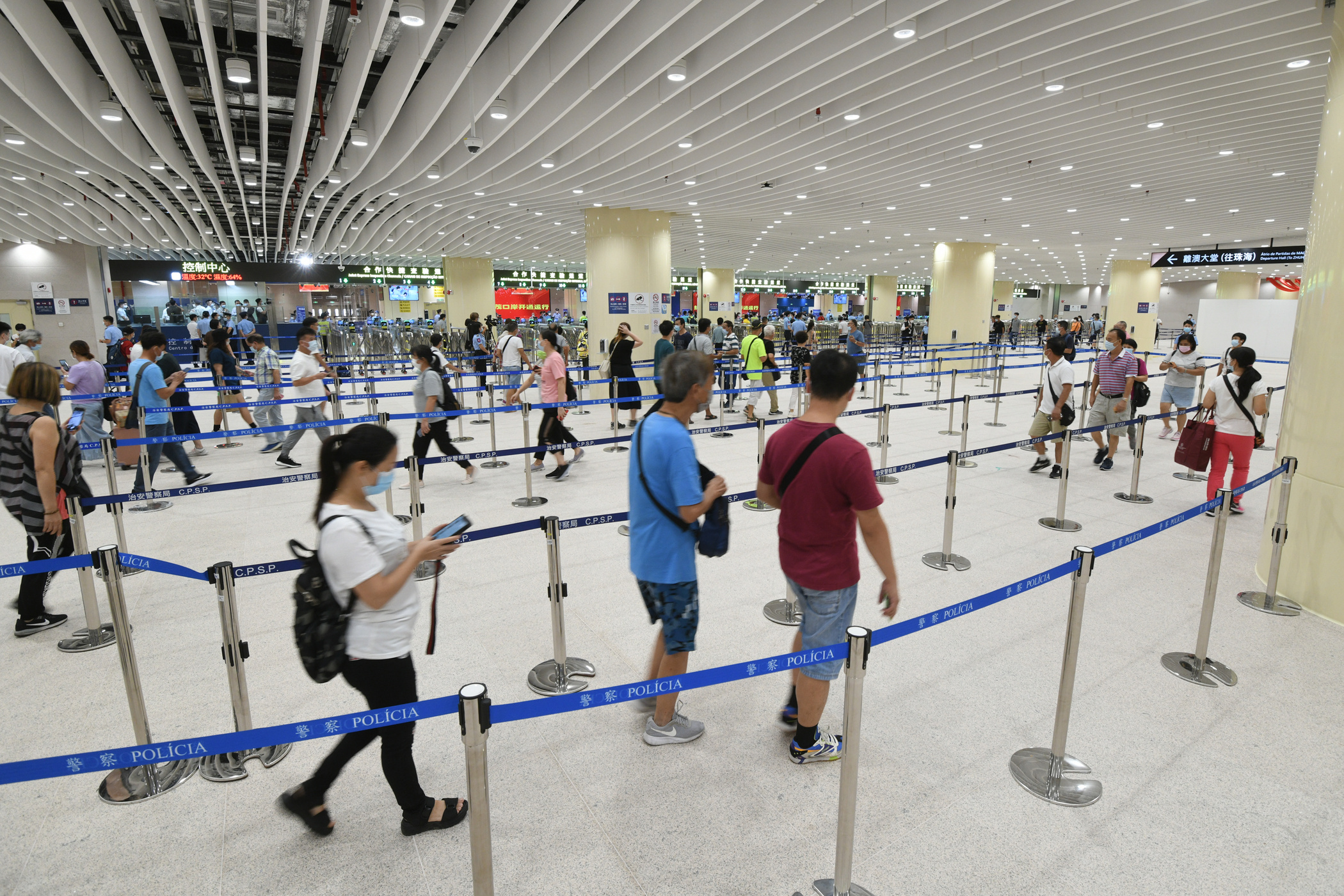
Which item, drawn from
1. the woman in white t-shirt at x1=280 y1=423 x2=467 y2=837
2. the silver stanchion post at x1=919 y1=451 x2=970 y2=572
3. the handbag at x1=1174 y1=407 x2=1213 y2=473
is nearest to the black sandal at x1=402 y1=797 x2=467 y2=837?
the woman in white t-shirt at x1=280 y1=423 x2=467 y2=837

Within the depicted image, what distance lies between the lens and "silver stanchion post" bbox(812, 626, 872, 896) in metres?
2.34

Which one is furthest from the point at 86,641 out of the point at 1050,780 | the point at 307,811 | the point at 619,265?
the point at 619,265

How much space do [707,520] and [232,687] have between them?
2.34 meters

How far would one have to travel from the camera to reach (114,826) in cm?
293

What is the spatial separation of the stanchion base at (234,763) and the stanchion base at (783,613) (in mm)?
2913

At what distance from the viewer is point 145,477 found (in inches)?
310

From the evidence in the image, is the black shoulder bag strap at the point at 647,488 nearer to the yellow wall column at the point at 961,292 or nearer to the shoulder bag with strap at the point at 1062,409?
the shoulder bag with strap at the point at 1062,409

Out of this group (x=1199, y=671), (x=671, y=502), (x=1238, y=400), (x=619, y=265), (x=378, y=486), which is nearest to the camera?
(x=378, y=486)

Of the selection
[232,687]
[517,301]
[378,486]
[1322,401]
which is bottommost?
[232,687]

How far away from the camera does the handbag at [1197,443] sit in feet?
21.5

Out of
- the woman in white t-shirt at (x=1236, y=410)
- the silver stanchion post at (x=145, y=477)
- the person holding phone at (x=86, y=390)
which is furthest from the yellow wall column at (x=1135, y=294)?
the person holding phone at (x=86, y=390)

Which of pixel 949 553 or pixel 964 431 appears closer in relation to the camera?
pixel 949 553

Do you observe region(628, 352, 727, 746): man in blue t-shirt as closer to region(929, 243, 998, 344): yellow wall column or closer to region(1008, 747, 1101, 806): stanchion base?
region(1008, 747, 1101, 806): stanchion base

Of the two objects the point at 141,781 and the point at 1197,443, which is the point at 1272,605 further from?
the point at 141,781
